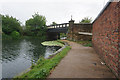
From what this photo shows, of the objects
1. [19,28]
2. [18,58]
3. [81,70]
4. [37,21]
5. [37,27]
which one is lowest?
[18,58]

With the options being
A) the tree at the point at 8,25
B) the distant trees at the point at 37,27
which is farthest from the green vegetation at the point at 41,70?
the tree at the point at 8,25

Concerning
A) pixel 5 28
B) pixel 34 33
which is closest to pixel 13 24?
pixel 5 28

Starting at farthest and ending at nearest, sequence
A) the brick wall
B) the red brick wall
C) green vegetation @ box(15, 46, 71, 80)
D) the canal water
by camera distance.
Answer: the brick wall
the canal water
green vegetation @ box(15, 46, 71, 80)
the red brick wall

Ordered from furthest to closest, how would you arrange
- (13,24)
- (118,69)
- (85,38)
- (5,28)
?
(13,24) → (5,28) → (85,38) → (118,69)

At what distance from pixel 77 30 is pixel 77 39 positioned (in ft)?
6.36

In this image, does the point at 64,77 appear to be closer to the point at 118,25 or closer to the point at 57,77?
the point at 57,77

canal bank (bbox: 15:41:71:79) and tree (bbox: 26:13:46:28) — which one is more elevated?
tree (bbox: 26:13:46:28)

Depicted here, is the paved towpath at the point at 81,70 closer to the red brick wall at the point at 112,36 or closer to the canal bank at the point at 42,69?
the canal bank at the point at 42,69

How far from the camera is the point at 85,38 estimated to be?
1448 centimetres

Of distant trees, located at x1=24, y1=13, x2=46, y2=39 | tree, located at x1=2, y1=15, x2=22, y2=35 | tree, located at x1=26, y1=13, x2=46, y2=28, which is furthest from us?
tree, located at x1=26, y1=13, x2=46, y2=28

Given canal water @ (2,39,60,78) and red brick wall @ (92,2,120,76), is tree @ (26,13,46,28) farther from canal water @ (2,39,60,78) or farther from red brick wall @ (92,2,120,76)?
red brick wall @ (92,2,120,76)

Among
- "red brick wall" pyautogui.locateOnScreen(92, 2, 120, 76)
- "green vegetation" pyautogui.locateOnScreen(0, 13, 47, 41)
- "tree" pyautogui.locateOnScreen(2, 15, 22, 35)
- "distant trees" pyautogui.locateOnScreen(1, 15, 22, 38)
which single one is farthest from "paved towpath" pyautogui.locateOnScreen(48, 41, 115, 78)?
"tree" pyautogui.locateOnScreen(2, 15, 22, 35)

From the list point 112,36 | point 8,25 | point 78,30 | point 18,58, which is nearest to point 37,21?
point 8,25

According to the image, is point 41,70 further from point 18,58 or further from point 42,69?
point 18,58
